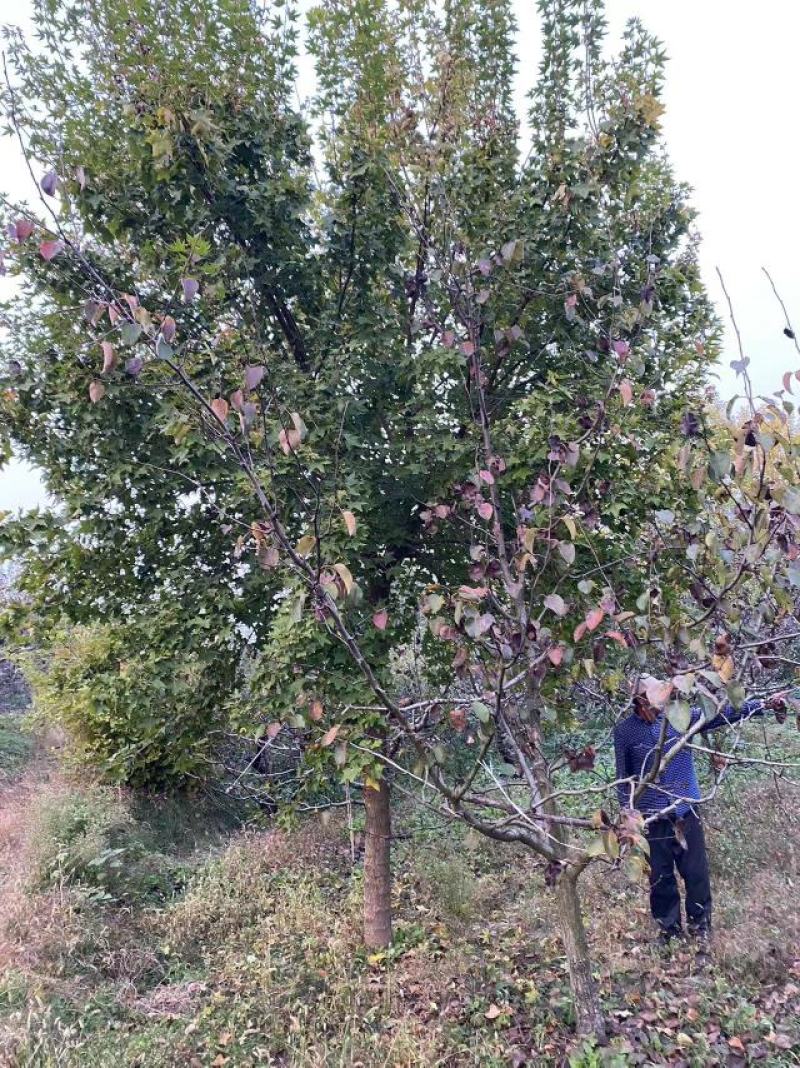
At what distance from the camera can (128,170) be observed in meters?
3.27

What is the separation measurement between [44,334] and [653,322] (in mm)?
3730

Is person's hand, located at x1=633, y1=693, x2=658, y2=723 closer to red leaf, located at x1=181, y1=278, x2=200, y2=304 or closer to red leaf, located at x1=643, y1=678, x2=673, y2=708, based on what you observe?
red leaf, located at x1=643, y1=678, x2=673, y2=708

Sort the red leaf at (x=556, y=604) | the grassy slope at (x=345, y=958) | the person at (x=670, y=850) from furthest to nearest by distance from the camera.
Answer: the person at (x=670, y=850)
the grassy slope at (x=345, y=958)
the red leaf at (x=556, y=604)

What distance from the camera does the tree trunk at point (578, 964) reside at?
2.50 metres

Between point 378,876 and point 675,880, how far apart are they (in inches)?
75.7

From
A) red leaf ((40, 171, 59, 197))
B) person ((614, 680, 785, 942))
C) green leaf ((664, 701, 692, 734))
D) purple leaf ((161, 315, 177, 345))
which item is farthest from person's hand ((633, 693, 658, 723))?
red leaf ((40, 171, 59, 197))

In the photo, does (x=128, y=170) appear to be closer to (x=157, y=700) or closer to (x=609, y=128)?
(x=609, y=128)

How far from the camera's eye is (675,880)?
3828 mm

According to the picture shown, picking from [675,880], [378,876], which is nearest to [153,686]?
[378,876]

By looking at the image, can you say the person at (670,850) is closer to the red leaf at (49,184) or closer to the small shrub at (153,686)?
the small shrub at (153,686)

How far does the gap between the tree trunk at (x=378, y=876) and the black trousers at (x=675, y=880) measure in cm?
172

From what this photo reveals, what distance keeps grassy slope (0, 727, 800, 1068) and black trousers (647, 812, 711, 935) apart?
20 cm

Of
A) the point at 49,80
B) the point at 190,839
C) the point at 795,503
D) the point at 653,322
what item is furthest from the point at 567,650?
the point at 190,839

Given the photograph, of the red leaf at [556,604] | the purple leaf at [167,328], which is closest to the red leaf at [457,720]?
the red leaf at [556,604]
